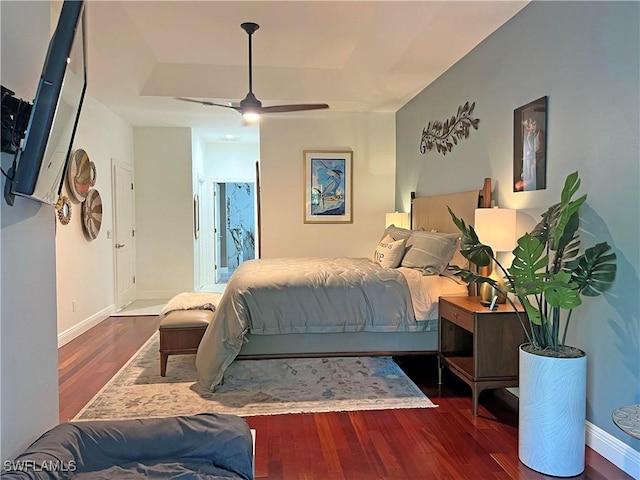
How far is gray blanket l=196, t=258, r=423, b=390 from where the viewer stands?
3.32 m

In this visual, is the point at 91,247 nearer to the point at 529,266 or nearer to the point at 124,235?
the point at 124,235

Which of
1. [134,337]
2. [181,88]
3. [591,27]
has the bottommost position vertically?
[134,337]

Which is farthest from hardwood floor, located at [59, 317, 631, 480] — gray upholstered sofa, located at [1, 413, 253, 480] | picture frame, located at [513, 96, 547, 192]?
picture frame, located at [513, 96, 547, 192]

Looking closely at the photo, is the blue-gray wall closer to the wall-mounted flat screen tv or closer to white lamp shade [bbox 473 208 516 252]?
white lamp shade [bbox 473 208 516 252]

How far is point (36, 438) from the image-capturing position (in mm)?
1623

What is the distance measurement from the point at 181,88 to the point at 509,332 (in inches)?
162

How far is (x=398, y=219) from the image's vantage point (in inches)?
228

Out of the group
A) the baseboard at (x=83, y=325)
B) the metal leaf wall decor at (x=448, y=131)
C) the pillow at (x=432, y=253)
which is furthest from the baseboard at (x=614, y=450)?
the baseboard at (x=83, y=325)

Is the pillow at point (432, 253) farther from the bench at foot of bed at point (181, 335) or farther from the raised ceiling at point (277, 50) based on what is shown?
the bench at foot of bed at point (181, 335)

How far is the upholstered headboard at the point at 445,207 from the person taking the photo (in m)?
3.74

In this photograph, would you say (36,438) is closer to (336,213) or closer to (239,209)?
(336,213)

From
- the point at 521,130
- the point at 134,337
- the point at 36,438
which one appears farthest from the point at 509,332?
the point at 134,337

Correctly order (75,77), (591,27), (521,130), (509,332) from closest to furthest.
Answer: (75,77)
(591,27)
(509,332)
(521,130)

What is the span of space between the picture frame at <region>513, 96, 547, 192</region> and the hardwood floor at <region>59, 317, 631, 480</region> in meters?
1.52
